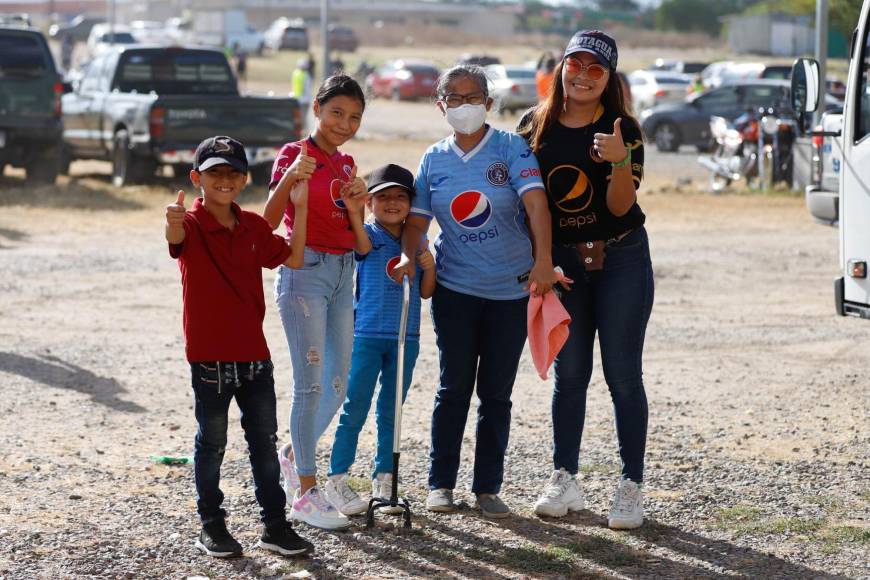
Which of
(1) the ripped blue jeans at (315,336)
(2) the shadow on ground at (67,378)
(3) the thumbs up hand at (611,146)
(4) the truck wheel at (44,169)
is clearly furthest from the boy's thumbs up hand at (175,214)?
(4) the truck wheel at (44,169)

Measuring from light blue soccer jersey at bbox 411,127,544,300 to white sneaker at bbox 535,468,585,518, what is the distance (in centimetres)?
83

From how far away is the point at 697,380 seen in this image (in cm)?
888

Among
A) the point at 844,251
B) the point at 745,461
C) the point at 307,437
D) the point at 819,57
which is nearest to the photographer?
the point at 307,437

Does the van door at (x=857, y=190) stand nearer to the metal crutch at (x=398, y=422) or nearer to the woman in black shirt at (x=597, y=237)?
the woman in black shirt at (x=597, y=237)

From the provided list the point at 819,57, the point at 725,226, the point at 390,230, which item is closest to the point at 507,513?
the point at 390,230

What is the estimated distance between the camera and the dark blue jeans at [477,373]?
221 inches

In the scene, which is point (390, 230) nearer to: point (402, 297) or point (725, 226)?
point (402, 297)

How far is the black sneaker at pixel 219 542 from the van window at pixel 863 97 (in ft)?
15.4

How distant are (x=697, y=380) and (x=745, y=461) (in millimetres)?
2089

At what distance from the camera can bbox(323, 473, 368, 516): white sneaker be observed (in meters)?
5.67

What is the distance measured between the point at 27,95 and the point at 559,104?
15.2 meters

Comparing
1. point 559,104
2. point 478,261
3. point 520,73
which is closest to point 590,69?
point 559,104

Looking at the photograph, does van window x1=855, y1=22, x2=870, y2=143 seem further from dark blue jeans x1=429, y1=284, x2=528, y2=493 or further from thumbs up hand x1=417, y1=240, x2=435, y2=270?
thumbs up hand x1=417, y1=240, x2=435, y2=270

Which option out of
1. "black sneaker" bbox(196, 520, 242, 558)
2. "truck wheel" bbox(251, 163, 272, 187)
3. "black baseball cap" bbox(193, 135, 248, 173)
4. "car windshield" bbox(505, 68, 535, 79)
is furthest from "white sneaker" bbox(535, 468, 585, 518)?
"car windshield" bbox(505, 68, 535, 79)
